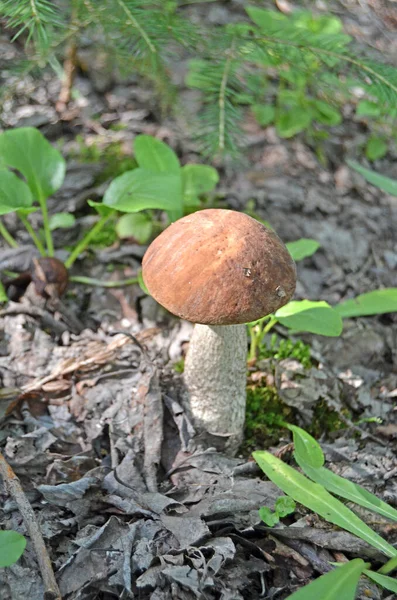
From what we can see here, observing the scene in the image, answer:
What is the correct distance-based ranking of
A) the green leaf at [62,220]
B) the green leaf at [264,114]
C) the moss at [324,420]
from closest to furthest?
1. the moss at [324,420]
2. the green leaf at [62,220]
3. the green leaf at [264,114]

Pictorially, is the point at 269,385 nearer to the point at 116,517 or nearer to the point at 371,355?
the point at 371,355

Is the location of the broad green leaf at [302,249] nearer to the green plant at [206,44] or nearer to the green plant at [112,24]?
the green plant at [206,44]

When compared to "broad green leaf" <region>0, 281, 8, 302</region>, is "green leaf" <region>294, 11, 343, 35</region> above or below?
above

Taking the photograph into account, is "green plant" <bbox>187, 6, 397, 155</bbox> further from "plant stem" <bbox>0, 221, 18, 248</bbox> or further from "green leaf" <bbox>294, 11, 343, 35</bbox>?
"plant stem" <bbox>0, 221, 18, 248</bbox>

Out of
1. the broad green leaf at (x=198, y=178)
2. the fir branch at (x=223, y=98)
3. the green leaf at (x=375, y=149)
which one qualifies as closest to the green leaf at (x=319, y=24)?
the green leaf at (x=375, y=149)

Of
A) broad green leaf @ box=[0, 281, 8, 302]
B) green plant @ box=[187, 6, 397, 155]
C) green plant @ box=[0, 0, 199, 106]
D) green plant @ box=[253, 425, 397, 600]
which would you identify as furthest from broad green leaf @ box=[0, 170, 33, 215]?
green plant @ box=[253, 425, 397, 600]

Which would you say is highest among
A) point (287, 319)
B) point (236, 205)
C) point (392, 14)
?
point (392, 14)

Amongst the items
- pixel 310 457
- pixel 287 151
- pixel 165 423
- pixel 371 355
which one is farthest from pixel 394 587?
pixel 287 151
